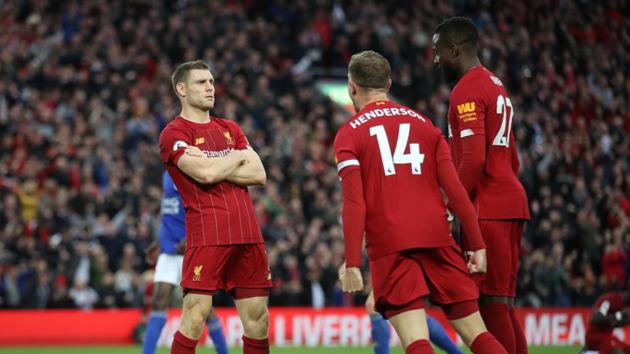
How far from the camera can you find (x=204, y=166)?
743cm

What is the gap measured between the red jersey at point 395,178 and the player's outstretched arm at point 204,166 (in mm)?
1340

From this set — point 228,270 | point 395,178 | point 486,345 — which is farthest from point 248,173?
point 486,345

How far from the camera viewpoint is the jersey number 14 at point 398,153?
249 inches

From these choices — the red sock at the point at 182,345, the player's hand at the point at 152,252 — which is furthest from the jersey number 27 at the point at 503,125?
the player's hand at the point at 152,252

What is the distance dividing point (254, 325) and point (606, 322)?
4321mm

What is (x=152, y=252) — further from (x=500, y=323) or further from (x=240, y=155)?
(x=500, y=323)

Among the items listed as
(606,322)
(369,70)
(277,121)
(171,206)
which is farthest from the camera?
(277,121)

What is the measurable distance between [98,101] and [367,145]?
1378cm

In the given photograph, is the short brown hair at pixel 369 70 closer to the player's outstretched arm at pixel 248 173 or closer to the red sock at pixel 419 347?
the player's outstretched arm at pixel 248 173

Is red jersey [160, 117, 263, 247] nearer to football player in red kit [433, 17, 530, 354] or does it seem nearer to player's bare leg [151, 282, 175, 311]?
football player in red kit [433, 17, 530, 354]

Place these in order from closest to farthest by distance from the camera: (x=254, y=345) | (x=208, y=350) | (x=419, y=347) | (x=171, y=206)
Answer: (x=419, y=347) → (x=254, y=345) → (x=171, y=206) → (x=208, y=350)

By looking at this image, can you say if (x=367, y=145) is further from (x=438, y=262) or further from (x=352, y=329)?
(x=352, y=329)

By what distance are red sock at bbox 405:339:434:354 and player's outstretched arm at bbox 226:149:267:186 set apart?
2046 mm

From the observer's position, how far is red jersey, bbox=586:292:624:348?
408 inches
